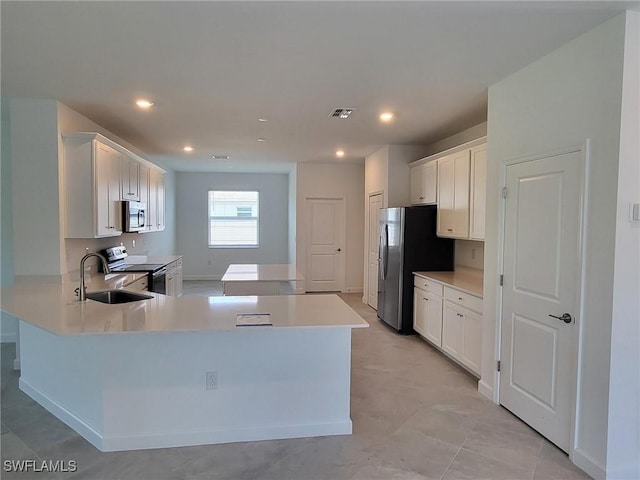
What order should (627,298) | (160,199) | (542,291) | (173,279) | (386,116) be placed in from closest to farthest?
(627,298) < (542,291) < (386,116) < (173,279) < (160,199)

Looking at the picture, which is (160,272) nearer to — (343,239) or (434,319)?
(434,319)

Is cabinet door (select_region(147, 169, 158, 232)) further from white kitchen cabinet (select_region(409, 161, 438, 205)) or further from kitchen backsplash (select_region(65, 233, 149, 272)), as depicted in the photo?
white kitchen cabinet (select_region(409, 161, 438, 205))

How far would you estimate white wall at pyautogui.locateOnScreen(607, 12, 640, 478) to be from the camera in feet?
7.04

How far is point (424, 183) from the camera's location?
5.35 metres

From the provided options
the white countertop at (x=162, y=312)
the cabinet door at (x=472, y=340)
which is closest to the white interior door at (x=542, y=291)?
the cabinet door at (x=472, y=340)

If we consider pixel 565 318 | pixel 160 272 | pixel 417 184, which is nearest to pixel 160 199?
pixel 160 272

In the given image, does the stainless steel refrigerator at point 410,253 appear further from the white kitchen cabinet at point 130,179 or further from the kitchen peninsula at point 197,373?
the white kitchen cabinet at point 130,179

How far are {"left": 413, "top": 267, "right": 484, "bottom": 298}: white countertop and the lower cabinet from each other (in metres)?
0.05

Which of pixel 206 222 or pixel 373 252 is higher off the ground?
pixel 206 222

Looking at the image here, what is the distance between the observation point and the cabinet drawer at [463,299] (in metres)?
3.60

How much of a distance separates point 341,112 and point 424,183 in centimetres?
185

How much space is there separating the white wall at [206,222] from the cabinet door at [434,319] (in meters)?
5.69

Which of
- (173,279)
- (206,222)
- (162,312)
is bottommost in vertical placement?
(173,279)

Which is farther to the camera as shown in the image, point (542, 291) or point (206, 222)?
point (206, 222)
